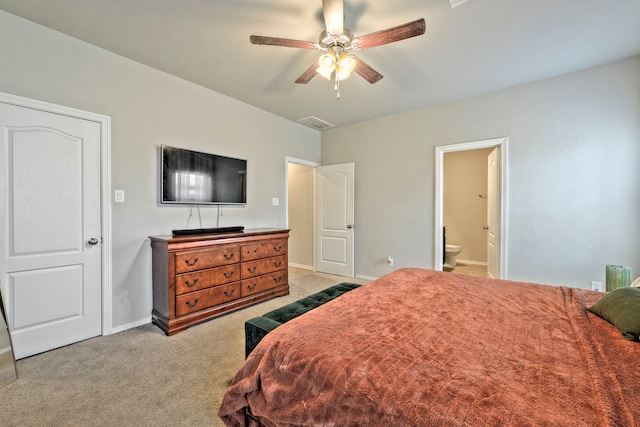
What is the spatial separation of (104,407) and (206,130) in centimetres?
282

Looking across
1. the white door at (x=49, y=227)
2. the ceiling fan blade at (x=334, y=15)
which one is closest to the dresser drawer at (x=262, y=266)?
the white door at (x=49, y=227)

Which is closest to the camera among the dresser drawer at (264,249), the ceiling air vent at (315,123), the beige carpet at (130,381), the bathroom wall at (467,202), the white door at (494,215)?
the beige carpet at (130,381)

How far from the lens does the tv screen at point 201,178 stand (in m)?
3.01

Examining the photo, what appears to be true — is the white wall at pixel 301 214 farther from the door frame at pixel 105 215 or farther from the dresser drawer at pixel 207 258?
the door frame at pixel 105 215

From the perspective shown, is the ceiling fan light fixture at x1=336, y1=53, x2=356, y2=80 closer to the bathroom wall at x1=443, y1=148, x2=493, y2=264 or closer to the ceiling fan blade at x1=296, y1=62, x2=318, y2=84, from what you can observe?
the ceiling fan blade at x1=296, y1=62, x2=318, y2=84

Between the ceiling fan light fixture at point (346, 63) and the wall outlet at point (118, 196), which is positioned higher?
the ceiling fan light fixture at point (346, 63)

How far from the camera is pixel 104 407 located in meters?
1.65

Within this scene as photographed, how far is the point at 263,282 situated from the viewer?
11.5 ft

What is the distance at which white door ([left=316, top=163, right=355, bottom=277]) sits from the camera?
4785mm

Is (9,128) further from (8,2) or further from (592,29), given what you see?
(592,29)

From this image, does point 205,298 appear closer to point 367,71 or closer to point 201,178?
point 201,178

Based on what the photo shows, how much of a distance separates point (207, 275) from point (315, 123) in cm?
308

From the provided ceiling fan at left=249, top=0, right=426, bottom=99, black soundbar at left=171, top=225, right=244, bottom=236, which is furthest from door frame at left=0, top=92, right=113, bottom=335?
ceiling fan at left=249, top=0, right=426, bottom=99

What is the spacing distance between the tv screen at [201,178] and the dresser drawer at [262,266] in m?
0.88
